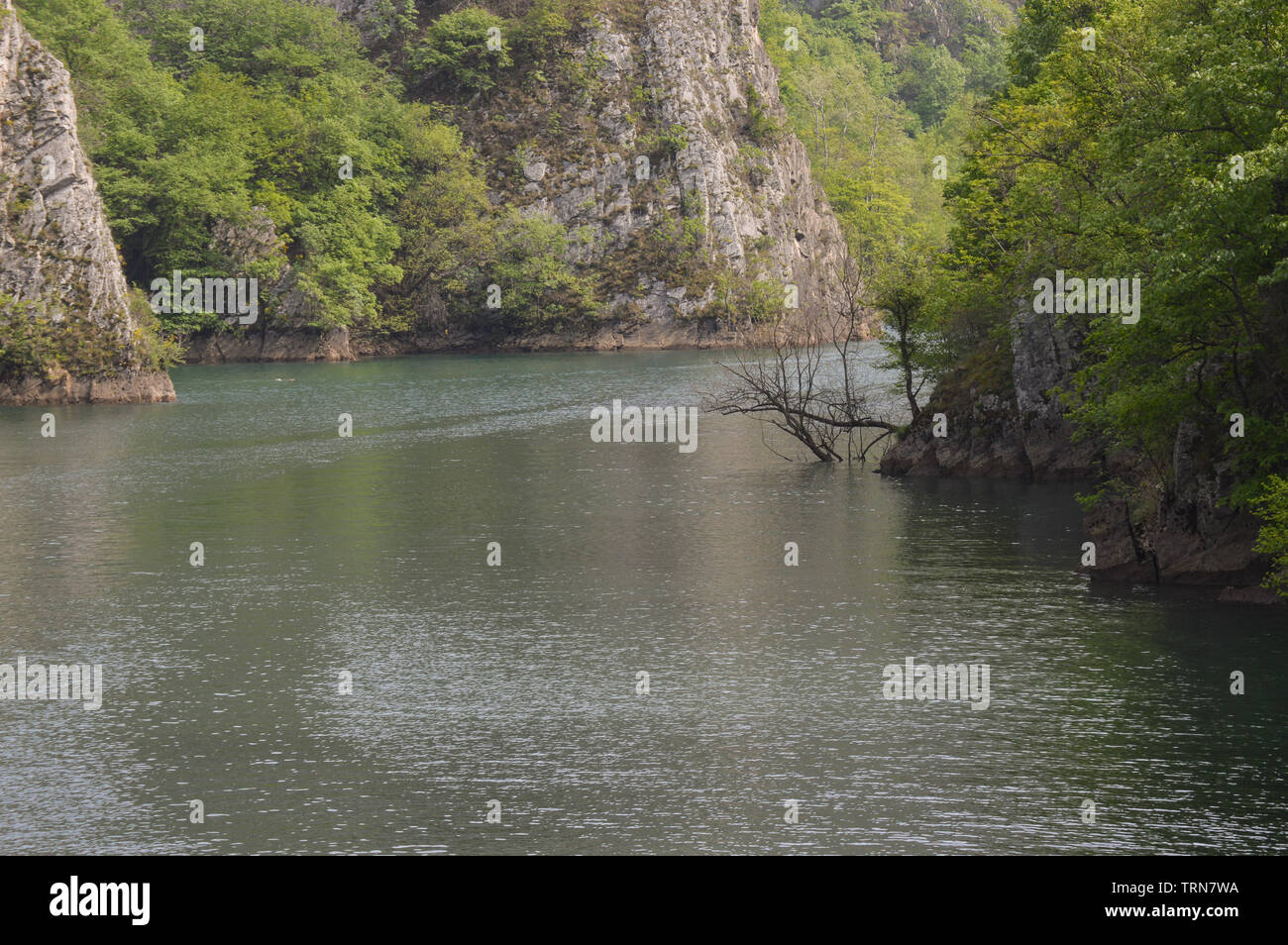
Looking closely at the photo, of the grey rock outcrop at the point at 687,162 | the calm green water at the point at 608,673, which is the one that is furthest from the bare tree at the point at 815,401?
the grey rock outcrop at the point at 687,162

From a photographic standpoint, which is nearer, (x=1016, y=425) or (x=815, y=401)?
(x=1016, y=425)

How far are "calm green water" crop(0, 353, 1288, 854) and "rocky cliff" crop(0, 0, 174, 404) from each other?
3202 cm

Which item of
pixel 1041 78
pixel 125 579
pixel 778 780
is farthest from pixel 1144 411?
pixel 1041 78

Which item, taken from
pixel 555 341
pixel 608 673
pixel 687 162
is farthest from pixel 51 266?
pixel 687 162

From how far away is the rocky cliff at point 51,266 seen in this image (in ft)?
253

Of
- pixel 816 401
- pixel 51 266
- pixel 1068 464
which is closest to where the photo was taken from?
pixel 1068 464

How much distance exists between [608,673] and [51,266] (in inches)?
2515

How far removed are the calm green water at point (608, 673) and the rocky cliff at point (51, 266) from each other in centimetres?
3202

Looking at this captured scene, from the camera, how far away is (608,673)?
25375 millimetres

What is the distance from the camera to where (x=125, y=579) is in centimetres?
3356

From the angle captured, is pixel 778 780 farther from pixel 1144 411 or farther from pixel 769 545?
pixel 769 545
